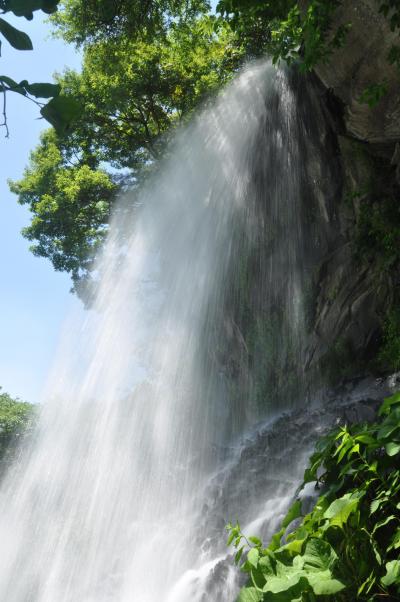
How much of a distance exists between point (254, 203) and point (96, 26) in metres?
6.41

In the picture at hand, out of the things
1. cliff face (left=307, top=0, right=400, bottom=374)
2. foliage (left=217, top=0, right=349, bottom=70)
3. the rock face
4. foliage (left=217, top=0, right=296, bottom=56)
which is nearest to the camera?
foliage (left=217, top=0, right=349, bottom=70)

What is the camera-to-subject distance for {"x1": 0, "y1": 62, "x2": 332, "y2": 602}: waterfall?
32.1 feet

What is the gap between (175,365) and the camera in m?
16.5

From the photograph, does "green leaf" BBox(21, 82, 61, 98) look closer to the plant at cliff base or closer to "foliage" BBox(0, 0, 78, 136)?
"foliage" BBox(0, 0, 78, 136)

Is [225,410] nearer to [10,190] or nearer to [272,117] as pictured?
[272,117]

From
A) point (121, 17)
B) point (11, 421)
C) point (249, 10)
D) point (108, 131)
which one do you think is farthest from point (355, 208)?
point (11, 421)

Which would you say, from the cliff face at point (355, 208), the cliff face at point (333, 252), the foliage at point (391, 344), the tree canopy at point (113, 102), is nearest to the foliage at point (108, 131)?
the tree canopy at point (113, 102)

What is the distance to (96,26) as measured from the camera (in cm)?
1328

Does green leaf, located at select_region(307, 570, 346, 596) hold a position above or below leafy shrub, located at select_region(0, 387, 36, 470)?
below

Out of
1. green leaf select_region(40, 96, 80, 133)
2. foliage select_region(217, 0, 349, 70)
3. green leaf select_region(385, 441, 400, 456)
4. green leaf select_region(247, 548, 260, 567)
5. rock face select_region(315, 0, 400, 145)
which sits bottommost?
green leaf select_region(247, 548, 260, 567)

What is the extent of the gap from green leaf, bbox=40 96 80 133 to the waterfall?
263 inches

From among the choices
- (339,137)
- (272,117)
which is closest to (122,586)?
(339,137)

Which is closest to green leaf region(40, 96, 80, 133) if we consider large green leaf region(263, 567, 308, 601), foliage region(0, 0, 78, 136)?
foliage region(0, 0, 78, 136)

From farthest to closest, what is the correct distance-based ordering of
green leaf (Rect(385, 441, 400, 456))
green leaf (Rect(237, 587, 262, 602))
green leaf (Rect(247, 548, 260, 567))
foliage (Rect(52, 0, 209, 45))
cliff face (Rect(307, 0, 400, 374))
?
foliage (Rect(52, 0, 209, 45))
cliff face (Rect(307, 0, 400, 374))
green leaf (Rect(385, 441, 400, 456))
green leaf (Rect(247, 548, 260, 567))
green leaf (Rect(237, 587, 262, 602))
